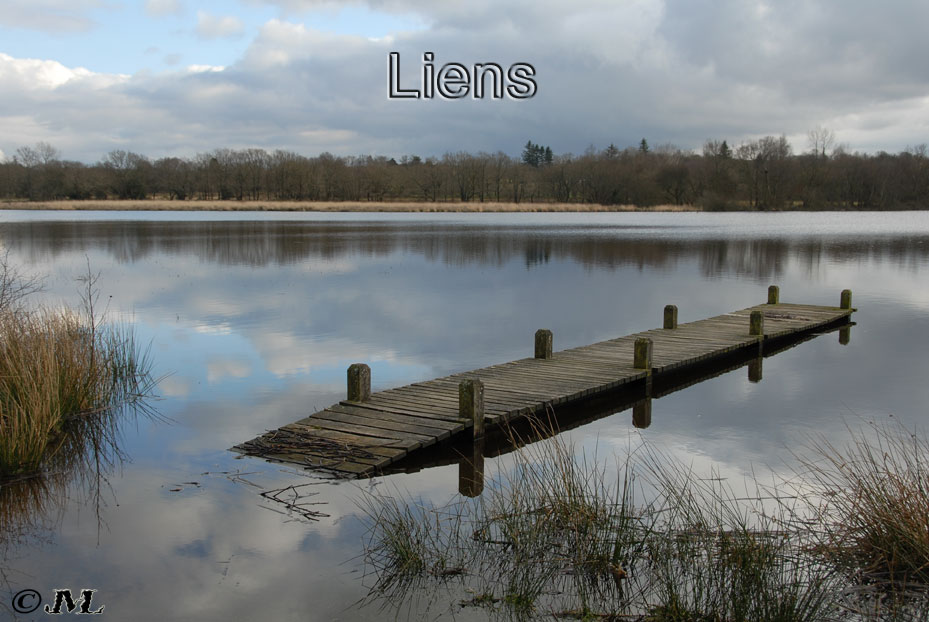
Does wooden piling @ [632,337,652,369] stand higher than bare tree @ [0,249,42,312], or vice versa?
bare tree @ [0,249,42,312]

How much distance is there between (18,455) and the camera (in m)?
6.45

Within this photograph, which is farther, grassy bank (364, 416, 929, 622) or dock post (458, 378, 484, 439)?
dock post (458, 378, 484, 439)

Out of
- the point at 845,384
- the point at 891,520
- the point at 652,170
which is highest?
the point at 652,170

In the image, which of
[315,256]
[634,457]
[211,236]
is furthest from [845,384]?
[211,236]

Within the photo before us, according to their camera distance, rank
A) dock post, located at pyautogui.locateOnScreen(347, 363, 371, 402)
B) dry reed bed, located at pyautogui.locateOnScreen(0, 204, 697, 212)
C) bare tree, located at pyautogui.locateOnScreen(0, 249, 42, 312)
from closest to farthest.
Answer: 1. dock post, located at pyautogui.locateOnScreen(347, 363, 371, 402)
2. bare tree, located at pyautogui.locateOnScreen(0, 249, 42, 312)
3. dry reed bed, located at pyautogui.locateOnScreen(0, 204, 697, 212)

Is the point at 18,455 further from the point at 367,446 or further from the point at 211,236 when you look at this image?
the point at 211,236

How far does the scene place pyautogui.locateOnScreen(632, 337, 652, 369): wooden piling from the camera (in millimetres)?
9719

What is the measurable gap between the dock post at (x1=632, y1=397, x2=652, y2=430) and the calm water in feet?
0.37

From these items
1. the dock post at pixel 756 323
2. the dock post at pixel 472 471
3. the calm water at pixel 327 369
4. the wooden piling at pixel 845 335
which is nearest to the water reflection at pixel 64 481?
the calm water at pixel 327 369

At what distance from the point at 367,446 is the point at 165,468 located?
1.93 m

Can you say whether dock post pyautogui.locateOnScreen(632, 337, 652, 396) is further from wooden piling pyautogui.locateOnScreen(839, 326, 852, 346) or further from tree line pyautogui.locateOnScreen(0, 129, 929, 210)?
tree line pyautogui.locateOnScreen(0, 129, 929, 210)
